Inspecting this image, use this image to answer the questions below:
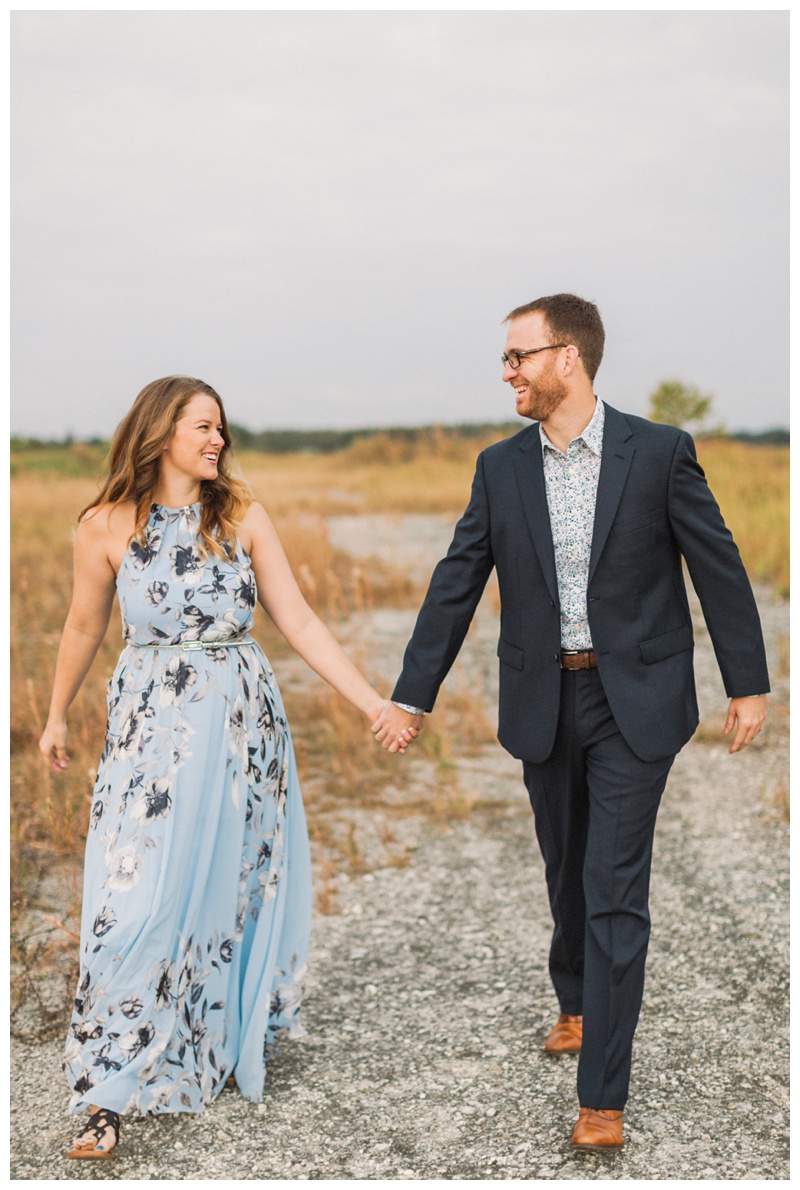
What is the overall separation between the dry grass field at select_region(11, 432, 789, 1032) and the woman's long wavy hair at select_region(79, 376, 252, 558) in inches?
4.8

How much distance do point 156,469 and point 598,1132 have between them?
7.86 ft

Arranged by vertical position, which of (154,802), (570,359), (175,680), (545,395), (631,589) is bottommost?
(154,802)

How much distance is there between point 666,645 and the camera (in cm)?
336

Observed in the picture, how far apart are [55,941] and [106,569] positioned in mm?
2015

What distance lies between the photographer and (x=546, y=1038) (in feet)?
13.3

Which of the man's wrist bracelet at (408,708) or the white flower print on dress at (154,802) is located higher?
the man's wrist bracelet at (408,708)

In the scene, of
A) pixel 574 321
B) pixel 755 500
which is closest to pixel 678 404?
pixel 755 500

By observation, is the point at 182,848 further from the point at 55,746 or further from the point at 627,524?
the point at 627,524

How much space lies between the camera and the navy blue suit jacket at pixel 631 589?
3.31 m

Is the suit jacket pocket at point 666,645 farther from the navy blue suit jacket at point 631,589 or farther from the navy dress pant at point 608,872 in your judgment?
the navy dress pant at point 608,872

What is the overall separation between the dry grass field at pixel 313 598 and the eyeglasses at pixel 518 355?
99cm

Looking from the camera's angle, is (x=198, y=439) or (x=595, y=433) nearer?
(x=595, y=433)

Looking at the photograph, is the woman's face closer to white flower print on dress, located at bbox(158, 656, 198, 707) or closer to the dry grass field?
the dry grass field

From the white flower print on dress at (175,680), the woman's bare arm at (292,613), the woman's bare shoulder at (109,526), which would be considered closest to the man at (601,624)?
the woman's bare arm at (292,613)
